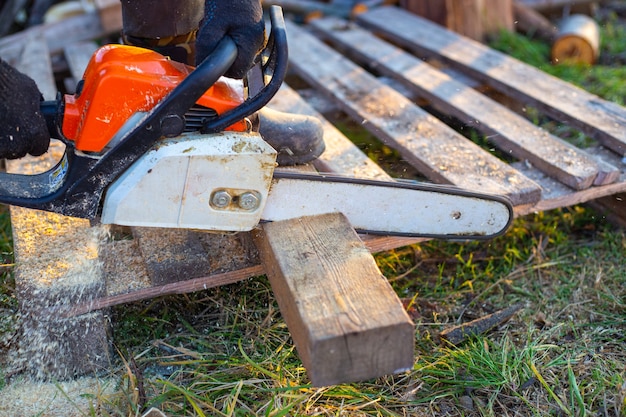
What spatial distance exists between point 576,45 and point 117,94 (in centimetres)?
319

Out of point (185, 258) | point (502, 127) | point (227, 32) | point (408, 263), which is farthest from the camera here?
point (502, 127)

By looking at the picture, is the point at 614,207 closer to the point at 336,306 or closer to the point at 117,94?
the point at 336,306

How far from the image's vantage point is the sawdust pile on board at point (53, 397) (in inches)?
70.0

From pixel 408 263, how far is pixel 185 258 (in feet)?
2.85

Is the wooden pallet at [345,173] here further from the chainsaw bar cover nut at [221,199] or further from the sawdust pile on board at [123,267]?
the chainsaw bar cover nut at [221,199]

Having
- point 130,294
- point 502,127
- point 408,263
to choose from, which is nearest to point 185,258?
point 130,294

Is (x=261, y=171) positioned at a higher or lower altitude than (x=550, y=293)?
higher

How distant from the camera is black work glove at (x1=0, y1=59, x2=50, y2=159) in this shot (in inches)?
67.2

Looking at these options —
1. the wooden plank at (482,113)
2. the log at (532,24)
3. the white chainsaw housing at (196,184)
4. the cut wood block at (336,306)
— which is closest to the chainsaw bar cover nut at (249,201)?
the white chainsaw housing at (196,184)

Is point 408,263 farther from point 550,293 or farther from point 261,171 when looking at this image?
point 261,171

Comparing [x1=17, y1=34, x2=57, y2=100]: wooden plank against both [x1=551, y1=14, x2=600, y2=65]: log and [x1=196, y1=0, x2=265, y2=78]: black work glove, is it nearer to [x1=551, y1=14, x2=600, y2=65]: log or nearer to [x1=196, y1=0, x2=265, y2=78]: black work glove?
[x1=196, y1=0, x2=265, y2=78]: black work glove

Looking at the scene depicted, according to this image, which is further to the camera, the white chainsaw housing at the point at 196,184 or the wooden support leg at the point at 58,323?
the wooden support leg at the point at 58,323

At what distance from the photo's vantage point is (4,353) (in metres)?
1.93

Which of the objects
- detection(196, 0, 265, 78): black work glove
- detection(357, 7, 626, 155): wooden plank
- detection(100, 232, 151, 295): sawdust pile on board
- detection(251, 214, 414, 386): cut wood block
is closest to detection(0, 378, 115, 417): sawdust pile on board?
detection(100, 232, 151, 295): sawdust pile on board
